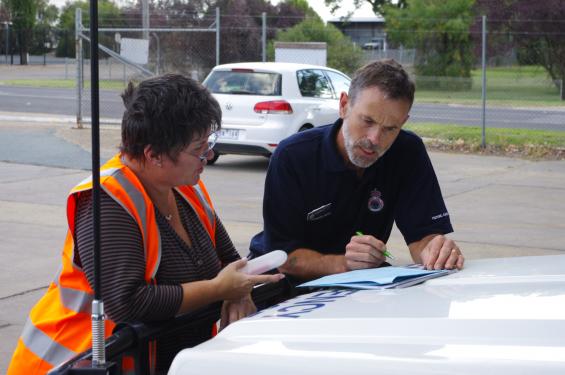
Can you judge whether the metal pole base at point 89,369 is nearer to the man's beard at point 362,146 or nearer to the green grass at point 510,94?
the man's beard at point 362,146

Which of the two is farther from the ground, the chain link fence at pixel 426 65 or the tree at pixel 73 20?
the tree at pixel 73 20

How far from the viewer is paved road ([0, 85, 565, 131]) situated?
20.9 meters

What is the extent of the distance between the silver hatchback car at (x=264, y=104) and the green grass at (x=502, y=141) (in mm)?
3241

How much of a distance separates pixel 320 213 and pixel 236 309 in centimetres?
90

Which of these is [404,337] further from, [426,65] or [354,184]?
[426,65]

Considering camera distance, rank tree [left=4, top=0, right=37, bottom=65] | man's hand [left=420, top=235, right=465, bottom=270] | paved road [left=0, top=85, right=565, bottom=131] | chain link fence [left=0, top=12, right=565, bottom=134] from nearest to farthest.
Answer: man's hand [left=420, top=235, right=465, bottom=270], paved road [left=0, top=85, right=565, bottom=131], chain link fence [left=0, top=12, right=565, bottom=134], tree [left=4, top=0, right=37, bottom=65]

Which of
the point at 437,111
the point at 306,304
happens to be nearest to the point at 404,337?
the point at 306,304

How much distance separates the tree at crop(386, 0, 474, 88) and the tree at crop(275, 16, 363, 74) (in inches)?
92.8

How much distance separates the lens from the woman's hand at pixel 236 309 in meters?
2.71

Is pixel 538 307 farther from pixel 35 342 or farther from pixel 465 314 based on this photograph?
pixel 35 342

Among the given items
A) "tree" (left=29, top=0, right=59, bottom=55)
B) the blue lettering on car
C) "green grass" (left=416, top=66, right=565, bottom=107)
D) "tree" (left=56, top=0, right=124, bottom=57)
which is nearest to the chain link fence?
"green grass" (left=416, top=66, right=565, bottom=107)

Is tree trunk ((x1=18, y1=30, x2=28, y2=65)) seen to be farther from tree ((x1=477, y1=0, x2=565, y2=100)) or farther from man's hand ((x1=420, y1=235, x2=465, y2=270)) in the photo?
man's hand ((x1=420, y1=235, x2=465, y2=270))

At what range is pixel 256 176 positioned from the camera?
13164mm

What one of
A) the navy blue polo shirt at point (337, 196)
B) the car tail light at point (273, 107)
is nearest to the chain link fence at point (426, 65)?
the car tail light at point (273, 107)
